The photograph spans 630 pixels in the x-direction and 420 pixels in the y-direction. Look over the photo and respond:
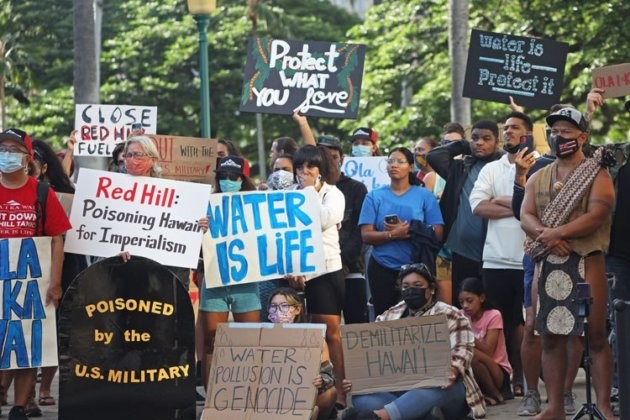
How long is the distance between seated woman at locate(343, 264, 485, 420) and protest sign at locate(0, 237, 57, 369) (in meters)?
2.12

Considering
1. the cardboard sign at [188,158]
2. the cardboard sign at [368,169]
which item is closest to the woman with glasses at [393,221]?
the cardboard sign at [188,158]

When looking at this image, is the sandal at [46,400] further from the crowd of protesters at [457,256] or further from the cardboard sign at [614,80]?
the cardboard sign at [614,80]

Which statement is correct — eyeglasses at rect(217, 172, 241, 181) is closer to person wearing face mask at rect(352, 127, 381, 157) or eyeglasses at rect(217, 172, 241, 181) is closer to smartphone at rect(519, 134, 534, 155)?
smartphone at rect(519, 134, 534, 155)

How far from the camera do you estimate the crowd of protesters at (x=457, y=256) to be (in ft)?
35.0

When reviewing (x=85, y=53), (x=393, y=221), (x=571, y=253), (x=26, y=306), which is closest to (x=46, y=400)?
(x=26, y=306)

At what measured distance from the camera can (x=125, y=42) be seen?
50562 mm

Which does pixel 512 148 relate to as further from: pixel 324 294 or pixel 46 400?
pixel 46 400

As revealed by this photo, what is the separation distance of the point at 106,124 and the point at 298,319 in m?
5.55

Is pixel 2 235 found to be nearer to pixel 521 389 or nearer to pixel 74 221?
pixel 74 221

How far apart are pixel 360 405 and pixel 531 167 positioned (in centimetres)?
206

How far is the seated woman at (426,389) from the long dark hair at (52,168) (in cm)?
274

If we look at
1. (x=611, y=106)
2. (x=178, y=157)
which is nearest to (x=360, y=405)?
(x=178, y=157)

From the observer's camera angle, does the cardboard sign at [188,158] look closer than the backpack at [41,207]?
No

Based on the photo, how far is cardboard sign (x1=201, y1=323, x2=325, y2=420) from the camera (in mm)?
11047
